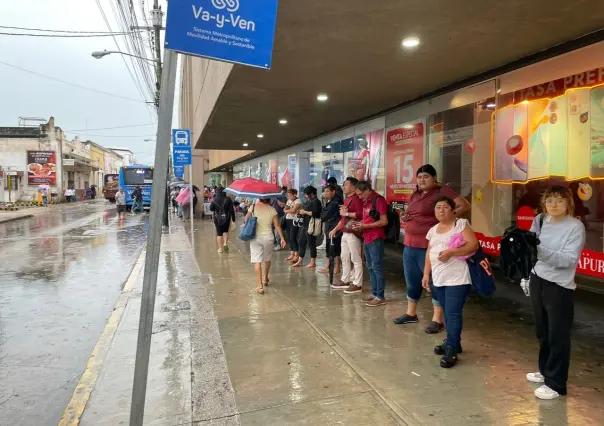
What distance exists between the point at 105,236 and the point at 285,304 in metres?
11.7

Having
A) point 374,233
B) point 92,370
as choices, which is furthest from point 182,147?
point 92,370

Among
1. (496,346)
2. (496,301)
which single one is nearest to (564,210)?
(496,346)

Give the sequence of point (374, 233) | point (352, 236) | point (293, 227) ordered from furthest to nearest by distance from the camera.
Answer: point (293, 227) < point (352, 236) < point (374, 233)

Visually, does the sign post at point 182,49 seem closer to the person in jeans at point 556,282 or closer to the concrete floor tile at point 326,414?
the concrete floor tile at point 326,414

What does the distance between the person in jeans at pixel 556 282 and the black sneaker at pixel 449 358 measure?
741 mm

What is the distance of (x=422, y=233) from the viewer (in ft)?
16.1

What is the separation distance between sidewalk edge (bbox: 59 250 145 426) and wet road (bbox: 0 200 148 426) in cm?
10

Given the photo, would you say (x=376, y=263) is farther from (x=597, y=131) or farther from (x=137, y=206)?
(x=137, y=206)

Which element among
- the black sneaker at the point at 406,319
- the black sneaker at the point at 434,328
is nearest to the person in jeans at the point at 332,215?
the black sneaker at the point at 406,319

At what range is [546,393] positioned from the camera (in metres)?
3.39

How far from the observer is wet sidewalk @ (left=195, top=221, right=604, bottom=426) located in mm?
3232

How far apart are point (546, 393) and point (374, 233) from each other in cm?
296

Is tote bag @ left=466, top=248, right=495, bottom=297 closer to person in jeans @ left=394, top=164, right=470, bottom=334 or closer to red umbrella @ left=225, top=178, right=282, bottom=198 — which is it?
person in jeans @ left=394, top=164, right=470, bottom=334

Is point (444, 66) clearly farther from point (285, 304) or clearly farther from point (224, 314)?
point (224, 314)
